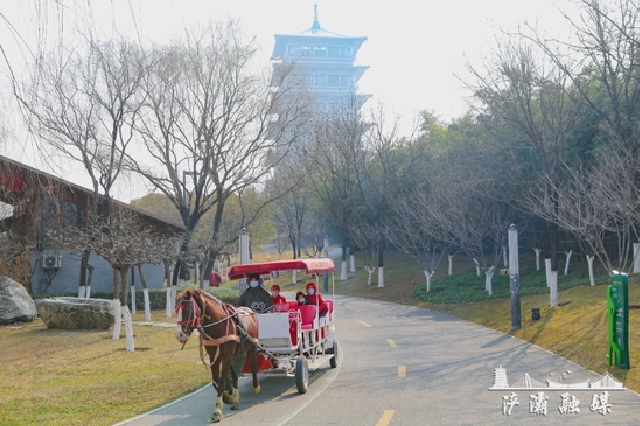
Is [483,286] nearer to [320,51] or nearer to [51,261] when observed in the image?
[51,261]

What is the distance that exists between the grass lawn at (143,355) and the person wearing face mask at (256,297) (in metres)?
1.95

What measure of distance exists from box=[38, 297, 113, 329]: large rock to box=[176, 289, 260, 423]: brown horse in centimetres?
1678

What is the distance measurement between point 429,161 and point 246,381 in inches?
1548

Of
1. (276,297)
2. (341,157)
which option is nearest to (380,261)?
(341,157)

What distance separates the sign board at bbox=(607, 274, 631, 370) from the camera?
14969 mm

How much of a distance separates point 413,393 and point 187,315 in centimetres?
421

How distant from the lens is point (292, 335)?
13734 mm

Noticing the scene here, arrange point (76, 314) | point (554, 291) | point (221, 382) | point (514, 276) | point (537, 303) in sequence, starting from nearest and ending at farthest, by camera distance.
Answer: point (221, 382) → point (514, 276) → point (554, 291) → point (76, 314) → point (537, 303)

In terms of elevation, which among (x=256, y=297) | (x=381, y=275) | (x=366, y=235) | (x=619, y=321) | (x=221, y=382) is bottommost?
(x=221, y=382)

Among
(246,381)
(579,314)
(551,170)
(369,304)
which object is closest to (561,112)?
(551,170)

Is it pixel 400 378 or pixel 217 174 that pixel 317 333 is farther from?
pixel 217 174

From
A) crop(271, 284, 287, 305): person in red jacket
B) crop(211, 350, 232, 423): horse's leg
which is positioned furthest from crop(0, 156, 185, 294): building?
crop(211, 350, 232, 423): horse's leg

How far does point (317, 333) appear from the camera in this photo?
1529 centimetres

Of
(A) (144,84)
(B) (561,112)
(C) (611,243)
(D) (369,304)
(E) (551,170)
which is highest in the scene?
(A) (144,84)
